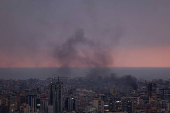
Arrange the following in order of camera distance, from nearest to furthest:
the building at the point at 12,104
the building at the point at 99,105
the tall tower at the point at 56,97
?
the building at the point at 12,104 < the building at the point at 99,105 < the tall tower at the point at 56,97

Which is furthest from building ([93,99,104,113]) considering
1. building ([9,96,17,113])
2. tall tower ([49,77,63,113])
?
building ([9,96,17,113])

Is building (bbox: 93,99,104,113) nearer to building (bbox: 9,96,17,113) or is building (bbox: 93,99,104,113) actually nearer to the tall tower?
the tall tower

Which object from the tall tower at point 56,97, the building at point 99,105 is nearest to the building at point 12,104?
the tall tower at point 56,97

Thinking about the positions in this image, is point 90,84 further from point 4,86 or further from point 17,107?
point 17,107

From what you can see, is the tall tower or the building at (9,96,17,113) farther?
the tall tower

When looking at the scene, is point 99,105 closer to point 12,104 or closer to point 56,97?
point 56,97

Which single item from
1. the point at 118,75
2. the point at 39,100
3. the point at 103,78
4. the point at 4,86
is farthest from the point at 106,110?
the point at 118,75

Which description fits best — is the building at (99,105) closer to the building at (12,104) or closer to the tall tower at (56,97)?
the tall tower at (56,97)

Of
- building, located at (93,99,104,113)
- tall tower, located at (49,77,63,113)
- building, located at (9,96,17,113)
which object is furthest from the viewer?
tall tower, located at (49,77,63,113)
